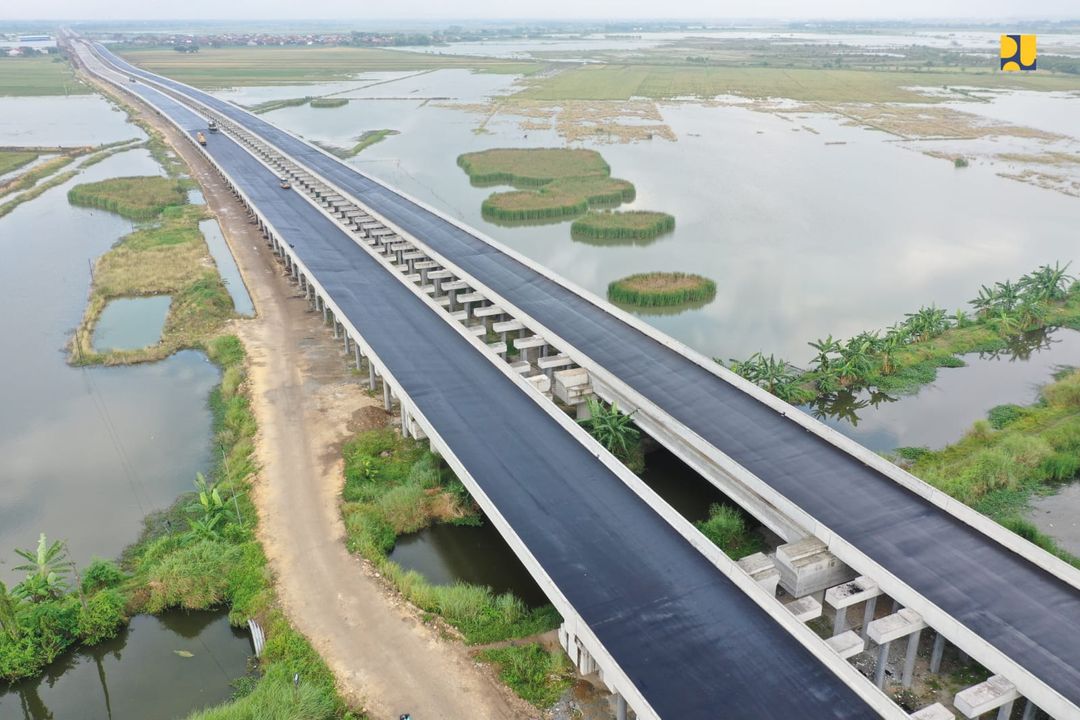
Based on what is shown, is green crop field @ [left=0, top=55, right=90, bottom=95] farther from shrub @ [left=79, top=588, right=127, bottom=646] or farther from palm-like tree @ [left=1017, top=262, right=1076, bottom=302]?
palm-like tree @ [left=1017, top=262, right=1076, bottom=302]

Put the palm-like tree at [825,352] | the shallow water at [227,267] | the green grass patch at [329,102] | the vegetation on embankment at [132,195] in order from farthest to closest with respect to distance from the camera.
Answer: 1. the green grass patch at [329,102]
2. the vegetation on embankment at [132,195]
3. the shallow water at [227,267]
4. the palm-like tree at [825,352]

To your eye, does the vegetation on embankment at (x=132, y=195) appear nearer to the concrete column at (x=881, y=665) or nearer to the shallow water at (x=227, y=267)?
the shallow water at (x=227, y=267)

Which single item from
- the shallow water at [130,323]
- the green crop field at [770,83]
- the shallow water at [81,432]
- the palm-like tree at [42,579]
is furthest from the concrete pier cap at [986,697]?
the green crop field at [770,83]

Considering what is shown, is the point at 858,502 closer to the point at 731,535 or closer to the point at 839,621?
the point at 731,535

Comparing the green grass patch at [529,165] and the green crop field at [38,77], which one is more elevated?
the green crop field at [38,77]

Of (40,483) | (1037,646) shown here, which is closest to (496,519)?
(1037,646)

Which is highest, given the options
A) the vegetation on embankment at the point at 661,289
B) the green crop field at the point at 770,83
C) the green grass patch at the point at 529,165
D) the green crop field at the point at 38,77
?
the green crop field at the point at 38,77

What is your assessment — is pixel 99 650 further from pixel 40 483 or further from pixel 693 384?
pixel 693 384
